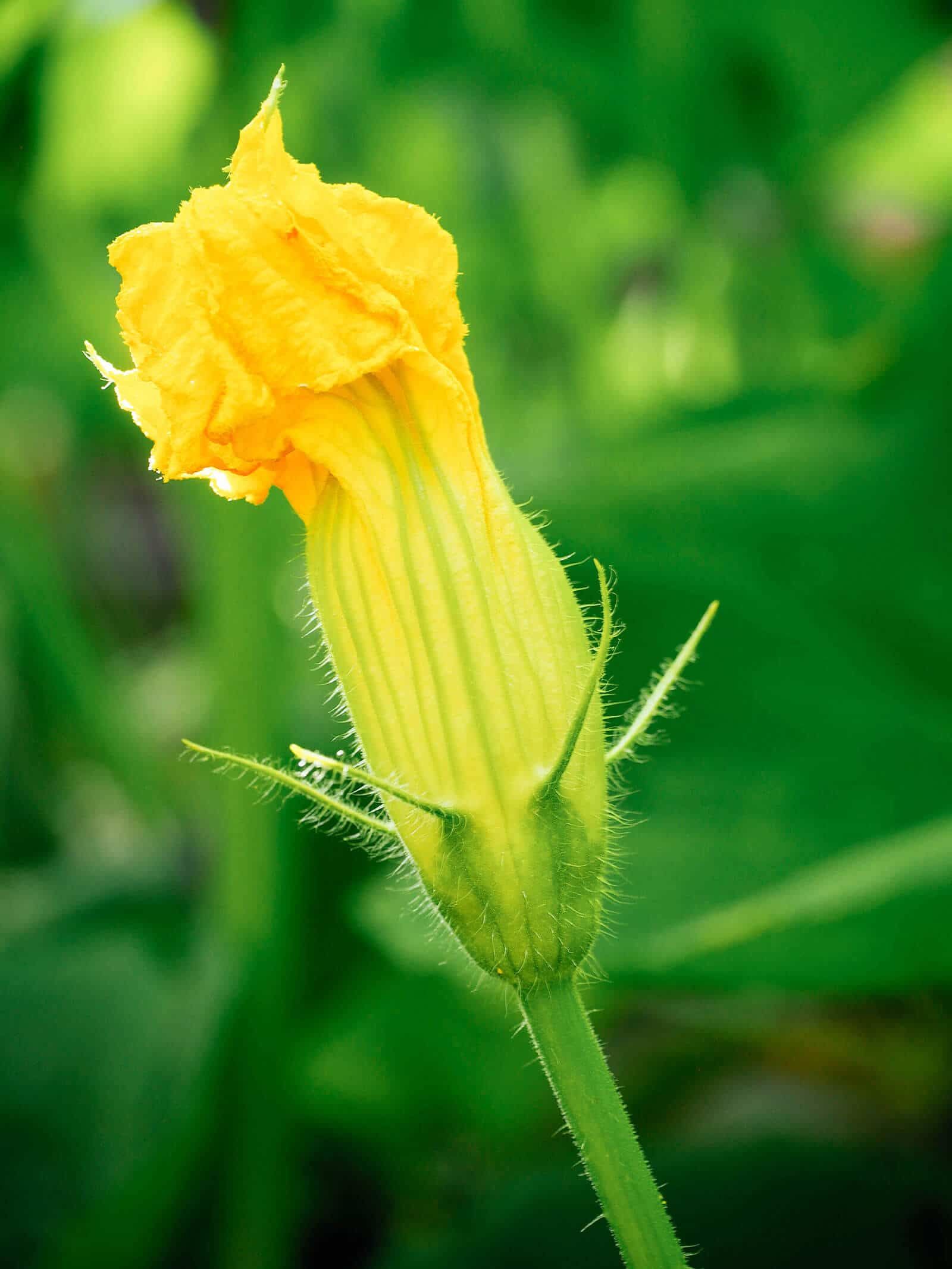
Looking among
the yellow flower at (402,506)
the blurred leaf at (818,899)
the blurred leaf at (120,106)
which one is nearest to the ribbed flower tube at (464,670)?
the yellow flower at (402,506)

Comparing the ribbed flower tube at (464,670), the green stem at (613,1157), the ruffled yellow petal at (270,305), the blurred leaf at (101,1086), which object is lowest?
the blurred leaf at (101,1086)

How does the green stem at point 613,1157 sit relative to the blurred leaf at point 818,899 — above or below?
above

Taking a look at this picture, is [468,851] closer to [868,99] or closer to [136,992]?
[136,992]

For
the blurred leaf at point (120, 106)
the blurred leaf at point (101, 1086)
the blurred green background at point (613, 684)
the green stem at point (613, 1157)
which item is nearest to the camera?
the green stem at point (613, 1157)

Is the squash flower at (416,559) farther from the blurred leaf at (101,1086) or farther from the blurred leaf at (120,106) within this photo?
the blurred leaf at (120,106)

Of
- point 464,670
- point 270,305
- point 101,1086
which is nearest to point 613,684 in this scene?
point 464,670

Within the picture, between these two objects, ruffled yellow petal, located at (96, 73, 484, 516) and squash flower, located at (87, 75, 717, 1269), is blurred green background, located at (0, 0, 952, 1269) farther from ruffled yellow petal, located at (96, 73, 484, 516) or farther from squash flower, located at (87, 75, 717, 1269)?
ruffled yellow petal, located at (96, 73, 484, 516)

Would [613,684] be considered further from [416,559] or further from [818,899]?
[818,899]
